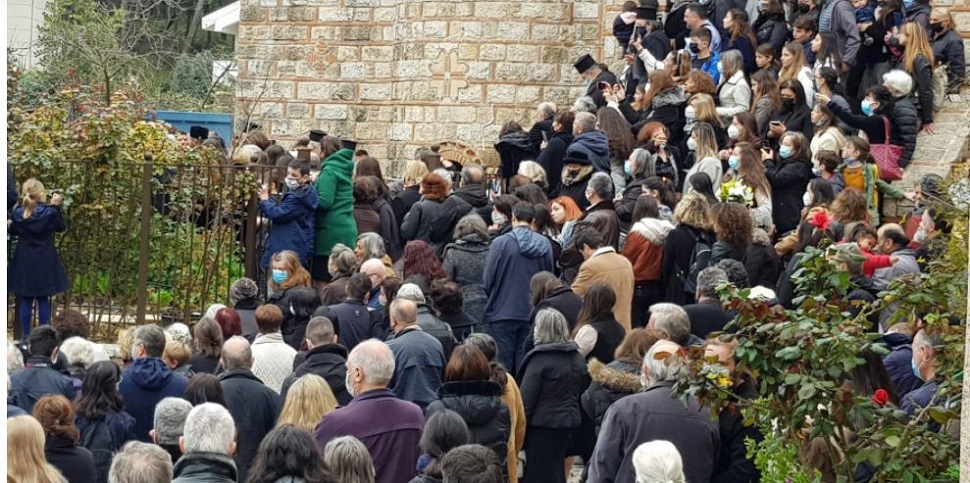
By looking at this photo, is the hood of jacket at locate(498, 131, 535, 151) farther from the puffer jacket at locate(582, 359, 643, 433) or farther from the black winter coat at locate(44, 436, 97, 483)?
the black winter coat at locate(44, 436, 97, 483)

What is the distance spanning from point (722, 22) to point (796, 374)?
38.3 ft

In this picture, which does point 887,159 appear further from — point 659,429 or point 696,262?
point 659,429

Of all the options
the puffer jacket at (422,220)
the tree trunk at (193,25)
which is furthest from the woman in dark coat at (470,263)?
the tree trunk at (193,25)

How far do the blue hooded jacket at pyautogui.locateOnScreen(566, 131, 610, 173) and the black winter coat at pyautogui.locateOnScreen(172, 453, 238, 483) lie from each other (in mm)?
7911

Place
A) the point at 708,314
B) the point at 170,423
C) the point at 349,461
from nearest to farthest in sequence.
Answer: the point at 349,461 < the point at 170,423 < the point at 708,314

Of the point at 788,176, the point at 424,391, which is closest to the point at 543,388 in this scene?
the point at 424,391

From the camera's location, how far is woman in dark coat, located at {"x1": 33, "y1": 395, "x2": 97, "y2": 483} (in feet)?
27.8

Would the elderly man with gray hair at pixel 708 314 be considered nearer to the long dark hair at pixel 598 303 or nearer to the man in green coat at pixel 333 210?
the long dark hair at pixel 598 303

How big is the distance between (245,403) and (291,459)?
233 centimetres

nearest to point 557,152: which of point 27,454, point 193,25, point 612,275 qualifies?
point 612,275

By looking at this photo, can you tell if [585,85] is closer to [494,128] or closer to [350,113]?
[494,128]

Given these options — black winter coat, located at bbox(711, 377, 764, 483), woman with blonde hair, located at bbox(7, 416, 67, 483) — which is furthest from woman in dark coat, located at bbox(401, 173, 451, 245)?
woman with blonde hair, located at bbox(7, 416, 67, 483)

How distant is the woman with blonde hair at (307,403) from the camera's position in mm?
9016

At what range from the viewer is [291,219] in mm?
14367
